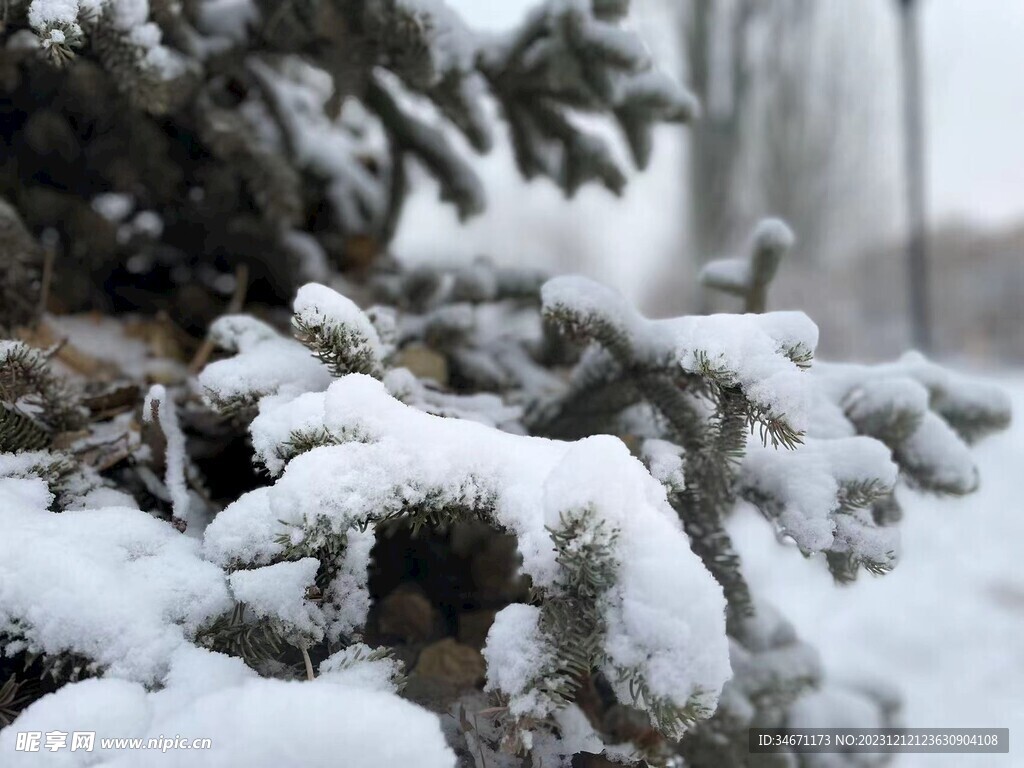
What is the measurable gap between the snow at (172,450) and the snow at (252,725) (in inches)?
7.9

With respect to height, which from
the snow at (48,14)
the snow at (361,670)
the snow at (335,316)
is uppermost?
the snow at (48,14)

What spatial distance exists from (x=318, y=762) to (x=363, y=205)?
40.7 inches

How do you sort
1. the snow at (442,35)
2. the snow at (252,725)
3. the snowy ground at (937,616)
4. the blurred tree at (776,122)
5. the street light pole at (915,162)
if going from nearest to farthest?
the snow at (252,725) < the snow at (442,35) < the snowy ground at (937,616) < the street light pole at (915,162) < the blurred tree at (776,122)

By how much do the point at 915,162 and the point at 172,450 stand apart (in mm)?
5445

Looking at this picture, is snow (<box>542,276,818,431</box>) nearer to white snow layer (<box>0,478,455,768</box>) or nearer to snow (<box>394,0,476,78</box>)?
white snow layer (<box>0,478,455,768</box>)

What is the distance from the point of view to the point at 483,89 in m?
1.05

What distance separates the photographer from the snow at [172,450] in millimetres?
588

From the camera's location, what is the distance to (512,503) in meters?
0.45

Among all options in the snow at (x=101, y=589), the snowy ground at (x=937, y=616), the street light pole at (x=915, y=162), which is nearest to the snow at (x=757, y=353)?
the snow at (x=101, y=589)

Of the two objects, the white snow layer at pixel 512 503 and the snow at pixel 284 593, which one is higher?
the white snow layer at pixel 512 503

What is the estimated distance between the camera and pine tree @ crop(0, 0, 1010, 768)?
393 mm

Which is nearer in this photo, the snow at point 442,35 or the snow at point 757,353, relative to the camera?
the snow at point 757,353

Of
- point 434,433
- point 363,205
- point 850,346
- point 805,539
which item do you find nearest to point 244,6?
point 363,205

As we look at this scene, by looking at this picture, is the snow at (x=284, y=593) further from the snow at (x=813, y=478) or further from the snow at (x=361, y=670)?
the snow at (x=813, y=478)
